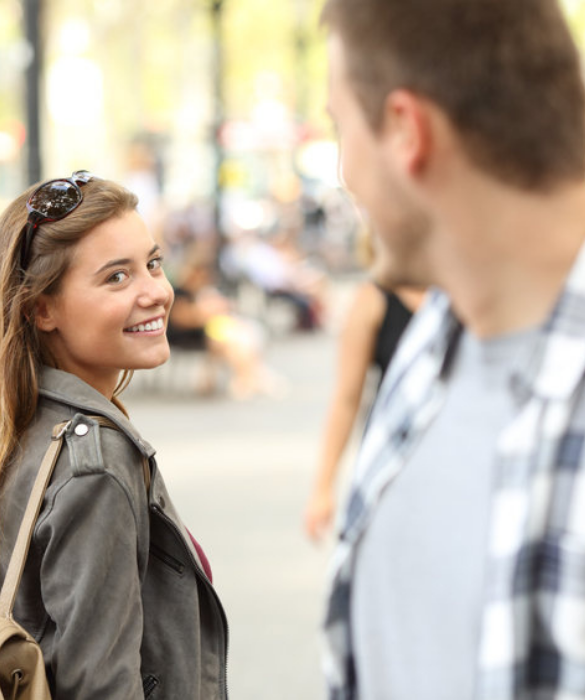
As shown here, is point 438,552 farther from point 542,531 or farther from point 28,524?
point 28,524

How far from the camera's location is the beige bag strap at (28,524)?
1667 mm

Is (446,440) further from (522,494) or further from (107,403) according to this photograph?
(107,403)

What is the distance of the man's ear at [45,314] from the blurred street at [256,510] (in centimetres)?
337

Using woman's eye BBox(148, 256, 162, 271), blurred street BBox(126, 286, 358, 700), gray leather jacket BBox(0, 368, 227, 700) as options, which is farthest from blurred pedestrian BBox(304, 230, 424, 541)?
gray leather jacket BBox(0, 368, 227, 700)

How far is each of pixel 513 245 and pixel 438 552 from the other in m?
0.40

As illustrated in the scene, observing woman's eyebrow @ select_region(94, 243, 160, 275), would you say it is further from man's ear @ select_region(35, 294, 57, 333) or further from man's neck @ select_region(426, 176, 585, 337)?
man's neck @ select_region(426, 176, 585, 337)

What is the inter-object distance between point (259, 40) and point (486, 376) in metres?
38.8

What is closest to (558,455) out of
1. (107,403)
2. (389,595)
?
(389,595)

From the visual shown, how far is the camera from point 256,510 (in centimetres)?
768

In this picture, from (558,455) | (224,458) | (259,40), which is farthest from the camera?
(259,40)

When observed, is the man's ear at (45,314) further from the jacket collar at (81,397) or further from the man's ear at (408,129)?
the man's ear at (408,129)

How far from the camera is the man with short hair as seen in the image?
1.43 metres

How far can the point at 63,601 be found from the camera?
1.69m

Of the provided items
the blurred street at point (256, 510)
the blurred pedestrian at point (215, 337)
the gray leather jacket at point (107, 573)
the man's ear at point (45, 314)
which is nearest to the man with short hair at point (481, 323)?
the gray leather jacket at point (107, 573)
